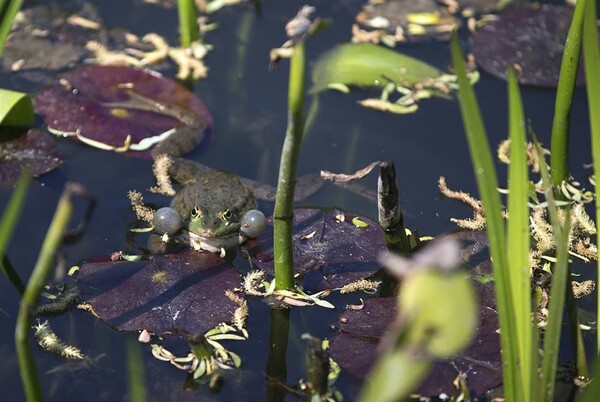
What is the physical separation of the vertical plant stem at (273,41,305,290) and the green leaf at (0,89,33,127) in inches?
56.4

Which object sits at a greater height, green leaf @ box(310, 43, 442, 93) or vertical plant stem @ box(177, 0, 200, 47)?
vertical plant stem @ box(177, 0, 200, 47)

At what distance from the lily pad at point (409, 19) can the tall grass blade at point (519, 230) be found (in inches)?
104

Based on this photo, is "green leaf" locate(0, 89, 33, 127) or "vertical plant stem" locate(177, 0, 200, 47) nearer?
"green leaf" locate(0, 89, 33, 127)

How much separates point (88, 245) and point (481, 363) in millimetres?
1465

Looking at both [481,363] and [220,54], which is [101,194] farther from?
[481,363]

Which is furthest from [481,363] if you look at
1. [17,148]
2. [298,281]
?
[17,148]

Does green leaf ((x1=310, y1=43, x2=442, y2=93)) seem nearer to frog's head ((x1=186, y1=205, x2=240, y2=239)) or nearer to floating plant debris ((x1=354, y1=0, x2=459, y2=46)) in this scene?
floating plant debris ((x1=354, y1=0, x2=459, y2=46))

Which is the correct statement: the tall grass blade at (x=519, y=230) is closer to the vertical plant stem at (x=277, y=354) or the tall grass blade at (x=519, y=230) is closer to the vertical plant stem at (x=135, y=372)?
the vertical plant stem at (x=277, y=354)

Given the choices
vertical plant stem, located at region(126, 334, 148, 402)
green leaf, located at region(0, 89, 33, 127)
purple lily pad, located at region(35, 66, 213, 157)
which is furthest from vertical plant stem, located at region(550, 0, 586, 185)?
green leaf, located at region(0, 89, 33, 127)

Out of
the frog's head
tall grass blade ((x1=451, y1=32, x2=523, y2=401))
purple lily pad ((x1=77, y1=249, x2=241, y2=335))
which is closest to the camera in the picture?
tall grass blade ((x1=451, y1=32, x2=523, y2=401))

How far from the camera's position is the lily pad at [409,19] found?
14.3 feet

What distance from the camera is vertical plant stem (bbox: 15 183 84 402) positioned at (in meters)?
1.43

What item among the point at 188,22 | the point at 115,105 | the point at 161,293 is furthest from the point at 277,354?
the point at 188,22

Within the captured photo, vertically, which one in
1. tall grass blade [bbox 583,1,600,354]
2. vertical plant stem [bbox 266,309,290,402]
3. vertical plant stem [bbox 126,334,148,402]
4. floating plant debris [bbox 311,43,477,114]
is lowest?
vertical plant stem [bbox 266,309,290,402]
